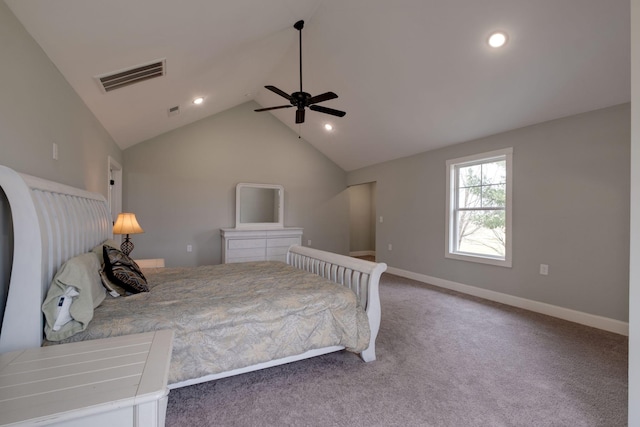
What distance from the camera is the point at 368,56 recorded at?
3590mm

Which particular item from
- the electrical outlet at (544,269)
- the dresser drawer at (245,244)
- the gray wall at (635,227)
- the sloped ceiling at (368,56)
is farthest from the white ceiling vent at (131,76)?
the electrical outlet at (544,269)

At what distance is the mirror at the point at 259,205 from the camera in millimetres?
5734

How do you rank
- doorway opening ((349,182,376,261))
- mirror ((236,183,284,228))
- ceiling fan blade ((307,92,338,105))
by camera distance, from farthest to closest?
doorway opening ((349,182,376,261))
mirror ((236,183,284,228))
ceiling fan blade ((307,92,338,105))

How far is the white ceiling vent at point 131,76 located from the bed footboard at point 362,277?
7.76ft

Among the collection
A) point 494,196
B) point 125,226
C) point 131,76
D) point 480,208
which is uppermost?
point 131,76

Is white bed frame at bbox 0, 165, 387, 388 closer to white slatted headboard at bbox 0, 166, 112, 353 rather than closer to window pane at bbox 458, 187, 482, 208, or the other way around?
white slatted headboard at bbox 0, 166, 112, 353

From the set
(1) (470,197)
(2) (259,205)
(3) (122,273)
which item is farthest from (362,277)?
(2) (259,205)

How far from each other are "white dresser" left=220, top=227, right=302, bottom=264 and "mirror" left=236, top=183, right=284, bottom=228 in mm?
295

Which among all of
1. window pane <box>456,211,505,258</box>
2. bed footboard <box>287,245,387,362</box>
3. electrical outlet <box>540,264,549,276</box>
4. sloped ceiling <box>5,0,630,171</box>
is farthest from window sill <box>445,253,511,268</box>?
bed footboard <box>287,245,387,362</box>

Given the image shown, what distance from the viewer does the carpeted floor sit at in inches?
67.1

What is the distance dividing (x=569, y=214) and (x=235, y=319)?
3.74m

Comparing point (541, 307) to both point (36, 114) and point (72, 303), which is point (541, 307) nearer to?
point (72, 303)

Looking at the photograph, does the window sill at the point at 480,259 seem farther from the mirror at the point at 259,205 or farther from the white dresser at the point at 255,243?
the mirror at the point at 259,205

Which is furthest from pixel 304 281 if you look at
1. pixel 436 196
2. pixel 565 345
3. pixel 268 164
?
pixel 268 164
